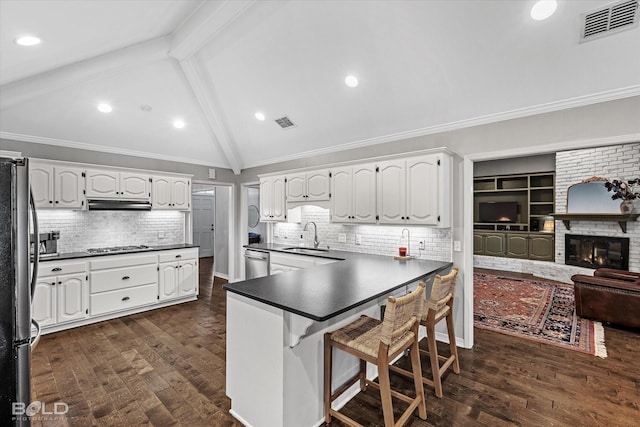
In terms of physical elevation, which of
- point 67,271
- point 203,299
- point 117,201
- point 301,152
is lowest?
point 203,299

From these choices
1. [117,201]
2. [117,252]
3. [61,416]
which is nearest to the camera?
[61,416]

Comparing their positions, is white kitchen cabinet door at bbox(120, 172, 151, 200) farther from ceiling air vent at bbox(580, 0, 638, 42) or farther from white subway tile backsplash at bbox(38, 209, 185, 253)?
ceiling air vent at bbox(580, 0, 638, 42)

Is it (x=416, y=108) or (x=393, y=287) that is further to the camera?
(x=416, y=108)

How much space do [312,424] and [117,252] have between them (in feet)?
12.4

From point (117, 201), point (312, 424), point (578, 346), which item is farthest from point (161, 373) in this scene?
point (578, 346)

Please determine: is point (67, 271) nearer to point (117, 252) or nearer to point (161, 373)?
point (117, 252)

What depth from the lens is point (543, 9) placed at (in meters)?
2.25

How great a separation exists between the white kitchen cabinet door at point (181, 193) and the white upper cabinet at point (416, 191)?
3.52m

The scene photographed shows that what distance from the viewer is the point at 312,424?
83.4 inches

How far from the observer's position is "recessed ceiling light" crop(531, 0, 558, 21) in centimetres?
221

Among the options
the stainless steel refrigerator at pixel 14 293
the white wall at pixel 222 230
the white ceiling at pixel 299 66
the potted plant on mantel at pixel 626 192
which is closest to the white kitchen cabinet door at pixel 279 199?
the white ceiling at pixel 299 66

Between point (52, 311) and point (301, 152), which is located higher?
point (301, 152)

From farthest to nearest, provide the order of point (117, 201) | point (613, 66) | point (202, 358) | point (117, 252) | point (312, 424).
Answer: point (117, 201) → point (117, 252) → point (202, 358) → point (613, 66) → point (312, 424)

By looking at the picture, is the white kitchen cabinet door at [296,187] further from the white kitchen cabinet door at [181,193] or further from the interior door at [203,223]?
the interior door at [203,223]
